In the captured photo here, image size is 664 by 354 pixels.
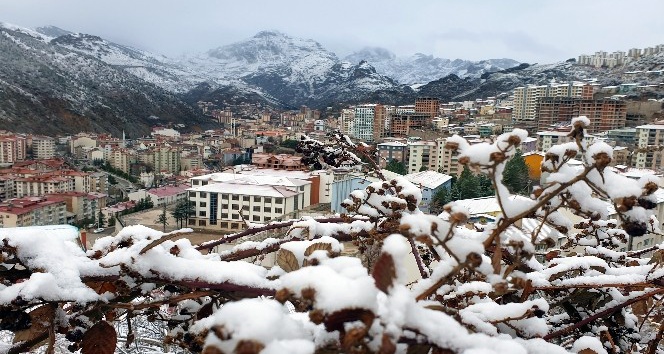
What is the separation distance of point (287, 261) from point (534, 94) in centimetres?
4268

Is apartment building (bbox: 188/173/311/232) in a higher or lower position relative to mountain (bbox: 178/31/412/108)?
lower

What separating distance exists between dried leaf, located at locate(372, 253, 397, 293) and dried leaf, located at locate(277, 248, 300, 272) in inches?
9.1

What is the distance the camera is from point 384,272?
0.30 meters

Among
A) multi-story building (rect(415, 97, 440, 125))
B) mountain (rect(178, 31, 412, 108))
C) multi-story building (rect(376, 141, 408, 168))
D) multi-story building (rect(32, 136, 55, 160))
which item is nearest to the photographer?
multi-story building (rect(376, 141, 408, 168))

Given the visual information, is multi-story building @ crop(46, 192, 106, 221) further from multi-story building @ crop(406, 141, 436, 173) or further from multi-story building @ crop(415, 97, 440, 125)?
multi-story building @ crop(415, 97, 440, 125)

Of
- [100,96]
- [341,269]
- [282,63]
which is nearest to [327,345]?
[341,269]

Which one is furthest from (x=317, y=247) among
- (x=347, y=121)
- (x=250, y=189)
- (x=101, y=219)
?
(x=347, y=121)

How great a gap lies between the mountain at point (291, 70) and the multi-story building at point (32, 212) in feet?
151

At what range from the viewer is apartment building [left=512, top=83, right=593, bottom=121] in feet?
127

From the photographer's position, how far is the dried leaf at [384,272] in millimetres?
301

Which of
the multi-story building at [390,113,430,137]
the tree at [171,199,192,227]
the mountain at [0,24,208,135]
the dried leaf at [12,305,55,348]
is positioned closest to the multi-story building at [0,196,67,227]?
the tree at [171,199,192,227]

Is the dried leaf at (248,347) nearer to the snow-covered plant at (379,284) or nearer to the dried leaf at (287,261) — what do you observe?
the snow-covered plant at (379,284)

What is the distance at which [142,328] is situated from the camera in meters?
1.26

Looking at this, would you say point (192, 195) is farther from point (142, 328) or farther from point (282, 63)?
point (282, 63)
